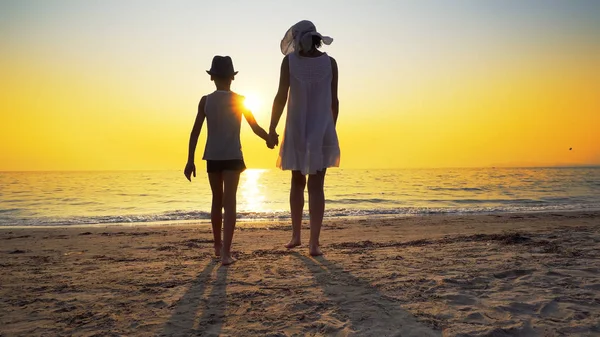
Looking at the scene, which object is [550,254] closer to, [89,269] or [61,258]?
[89,269]

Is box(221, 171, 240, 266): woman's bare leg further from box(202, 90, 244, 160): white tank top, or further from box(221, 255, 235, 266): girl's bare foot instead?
box(202, 90, 244, 160): white tank top

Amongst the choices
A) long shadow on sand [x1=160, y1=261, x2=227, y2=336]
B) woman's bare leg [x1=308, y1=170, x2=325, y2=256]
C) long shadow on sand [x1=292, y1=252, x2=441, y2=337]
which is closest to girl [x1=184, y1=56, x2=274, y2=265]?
woman's bare leg [x1=308, y1=170, x2=325, y2=256]

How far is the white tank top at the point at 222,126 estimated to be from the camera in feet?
13.2

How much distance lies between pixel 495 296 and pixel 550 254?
166 centimetres

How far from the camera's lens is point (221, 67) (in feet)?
13.4

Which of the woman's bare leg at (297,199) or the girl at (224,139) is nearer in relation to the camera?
the girl at (224,139)

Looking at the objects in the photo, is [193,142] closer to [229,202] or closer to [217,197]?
[217,197]

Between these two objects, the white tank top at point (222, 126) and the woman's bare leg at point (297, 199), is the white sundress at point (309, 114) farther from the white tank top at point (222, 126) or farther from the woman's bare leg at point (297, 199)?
the white tank top at point (222, 126)

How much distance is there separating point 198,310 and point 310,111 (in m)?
2.27

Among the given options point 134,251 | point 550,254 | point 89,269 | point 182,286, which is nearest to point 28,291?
point 89,269

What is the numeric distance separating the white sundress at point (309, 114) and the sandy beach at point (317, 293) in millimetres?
1019

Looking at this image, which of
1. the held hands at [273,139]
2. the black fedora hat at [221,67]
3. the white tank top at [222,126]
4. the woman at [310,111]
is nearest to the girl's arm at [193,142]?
the white tank top at [222,126]

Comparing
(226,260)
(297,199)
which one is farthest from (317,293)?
(297,199)

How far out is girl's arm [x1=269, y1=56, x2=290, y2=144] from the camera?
4.18m
